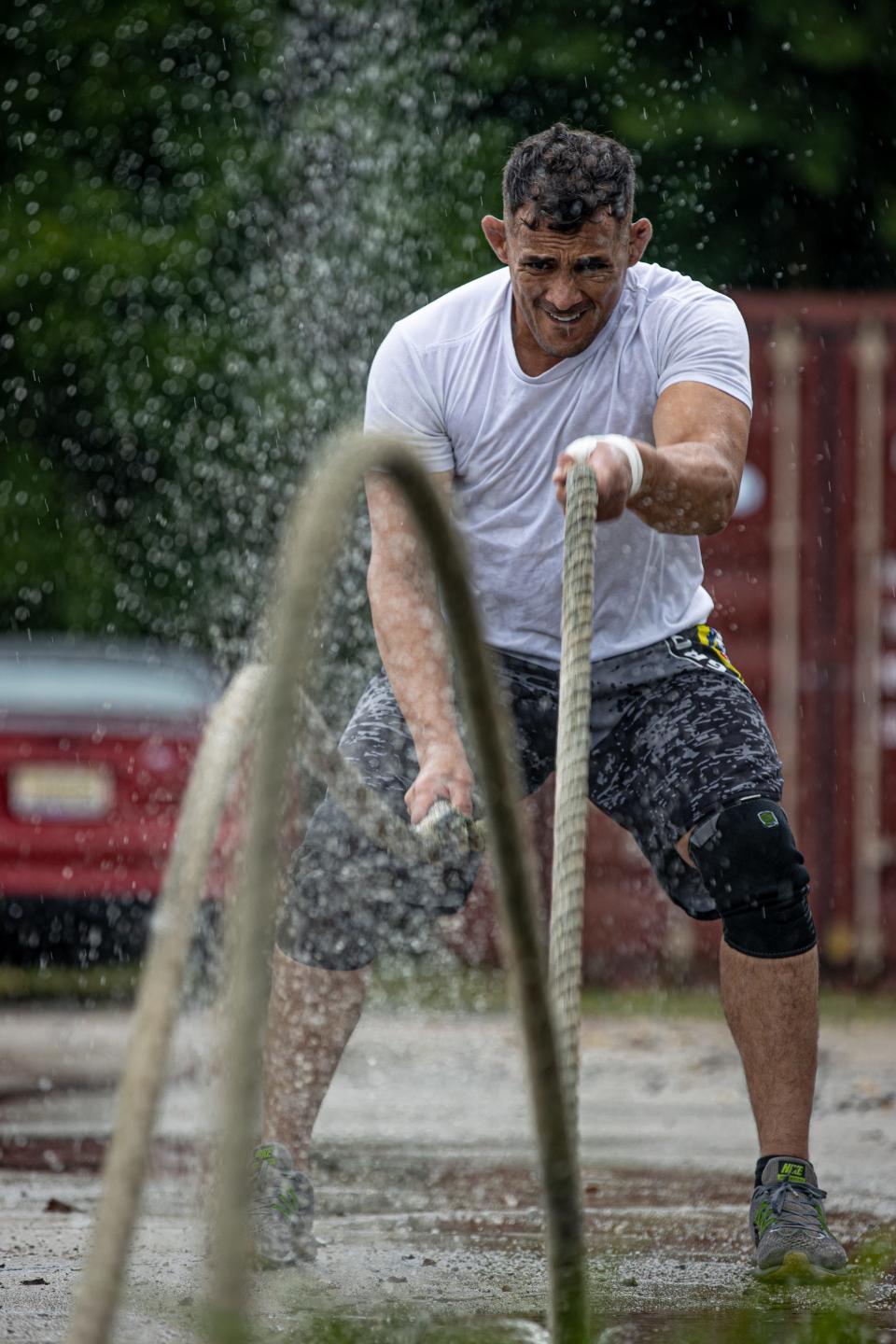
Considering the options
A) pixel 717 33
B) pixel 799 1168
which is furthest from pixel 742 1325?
pixel 717 33

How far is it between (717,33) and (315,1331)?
1117 centimetres

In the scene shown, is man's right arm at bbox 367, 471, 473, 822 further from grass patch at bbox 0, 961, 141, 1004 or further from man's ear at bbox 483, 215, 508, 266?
grass patch at bbox 0, 961, 141, 1004

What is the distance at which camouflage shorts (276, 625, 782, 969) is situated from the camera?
3.75 meters

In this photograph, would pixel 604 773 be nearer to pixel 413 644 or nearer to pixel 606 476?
pixel 413 644

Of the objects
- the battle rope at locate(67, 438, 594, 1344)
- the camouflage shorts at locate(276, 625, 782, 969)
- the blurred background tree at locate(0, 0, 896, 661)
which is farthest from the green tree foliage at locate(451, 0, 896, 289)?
the battle rope at locate(67, 438, 594, 1344)

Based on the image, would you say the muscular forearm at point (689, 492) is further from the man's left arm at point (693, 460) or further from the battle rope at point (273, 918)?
the battle rope at point (273, 918)

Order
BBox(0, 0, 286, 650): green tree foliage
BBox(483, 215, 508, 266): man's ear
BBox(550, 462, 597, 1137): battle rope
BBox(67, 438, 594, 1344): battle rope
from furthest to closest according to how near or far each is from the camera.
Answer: BBox(0, 0, 286, 650): green tree foliage
BBox(483, 215, 508, 266): man's ear
BBox(550, 462, 597, 1137): battle rope
BBox(67, 438, 594, 1344): battle rope

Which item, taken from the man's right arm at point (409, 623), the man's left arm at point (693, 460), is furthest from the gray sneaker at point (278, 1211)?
the man's left arm at point (693, 460)

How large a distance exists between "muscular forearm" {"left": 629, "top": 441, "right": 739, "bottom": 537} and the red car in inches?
193

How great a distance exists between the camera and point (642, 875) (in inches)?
375

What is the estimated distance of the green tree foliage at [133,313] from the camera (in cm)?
1276

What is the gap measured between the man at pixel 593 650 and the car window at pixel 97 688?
477 centimetres

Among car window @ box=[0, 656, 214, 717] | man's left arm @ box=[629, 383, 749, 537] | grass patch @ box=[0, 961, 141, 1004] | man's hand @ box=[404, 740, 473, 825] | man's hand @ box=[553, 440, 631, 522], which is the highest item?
car window @ box=[0, 656, 214, 717]

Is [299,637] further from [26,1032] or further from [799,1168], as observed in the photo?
[26,1032]
